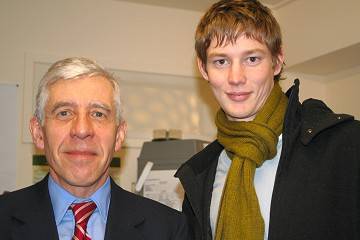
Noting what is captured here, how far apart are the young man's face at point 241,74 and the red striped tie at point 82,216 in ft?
1.89

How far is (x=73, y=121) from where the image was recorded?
1532 mm

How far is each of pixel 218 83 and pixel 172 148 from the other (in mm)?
1570

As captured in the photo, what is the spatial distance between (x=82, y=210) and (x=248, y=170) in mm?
561

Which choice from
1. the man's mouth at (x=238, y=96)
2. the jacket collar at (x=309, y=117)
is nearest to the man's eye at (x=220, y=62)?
the man's mouth at (x=238, y=96)

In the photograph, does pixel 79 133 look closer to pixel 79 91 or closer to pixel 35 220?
pixel 79 91

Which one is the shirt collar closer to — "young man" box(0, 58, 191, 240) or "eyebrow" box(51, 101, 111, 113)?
"young man" box(0, 58, 191, 240)

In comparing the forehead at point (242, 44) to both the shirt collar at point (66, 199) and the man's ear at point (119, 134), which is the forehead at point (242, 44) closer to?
the man's ear at point (119, 134)

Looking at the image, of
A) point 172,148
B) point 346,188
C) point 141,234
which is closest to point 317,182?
point 346,188

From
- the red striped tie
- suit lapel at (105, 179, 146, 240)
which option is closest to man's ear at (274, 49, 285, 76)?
suit lapel at (105, 179, 146, 240)

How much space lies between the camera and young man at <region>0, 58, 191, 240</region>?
1501 millimetres

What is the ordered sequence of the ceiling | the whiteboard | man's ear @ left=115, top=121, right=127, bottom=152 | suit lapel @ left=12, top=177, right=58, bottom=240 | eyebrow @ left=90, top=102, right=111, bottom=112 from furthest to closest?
the ceiling → the whiteboard → man's ear @ left=115, top=121, right=127, bottom=152 → eyebrow @ left=90, top=102, right=111, bottom=112 → suit lapel @ left=12, top=177, right=58, bottom=240

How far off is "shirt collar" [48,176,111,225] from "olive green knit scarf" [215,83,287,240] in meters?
0.39

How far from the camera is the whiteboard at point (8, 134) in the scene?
10.9 feet

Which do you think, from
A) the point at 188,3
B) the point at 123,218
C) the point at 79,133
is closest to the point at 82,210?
the point at 123,218
